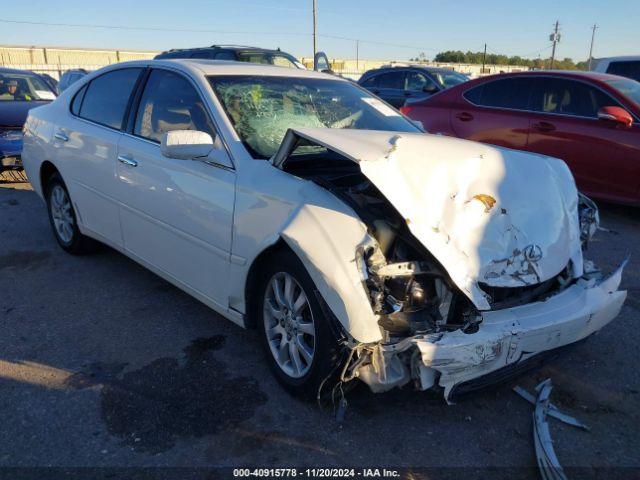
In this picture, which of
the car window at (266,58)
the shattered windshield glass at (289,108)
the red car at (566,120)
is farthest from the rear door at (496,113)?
the car window at (266,58)

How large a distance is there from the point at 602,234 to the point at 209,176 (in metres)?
4.37

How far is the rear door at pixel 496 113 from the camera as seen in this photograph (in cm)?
656

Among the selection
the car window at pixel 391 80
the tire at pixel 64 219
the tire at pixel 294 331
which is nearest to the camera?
the tire at pixel 294 331

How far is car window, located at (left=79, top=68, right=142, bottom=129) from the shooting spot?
160 inches

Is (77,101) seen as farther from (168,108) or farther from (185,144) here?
(185,144)

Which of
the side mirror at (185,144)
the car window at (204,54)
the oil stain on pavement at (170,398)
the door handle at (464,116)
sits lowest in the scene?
the oil stain on pavement at (170,398)

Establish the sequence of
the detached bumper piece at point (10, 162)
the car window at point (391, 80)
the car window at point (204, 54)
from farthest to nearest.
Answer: the car window at point (391, 80) < the car window at point (204, 54) < the detached bumper piece at point (10, 162)

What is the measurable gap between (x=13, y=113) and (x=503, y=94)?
22.3ft

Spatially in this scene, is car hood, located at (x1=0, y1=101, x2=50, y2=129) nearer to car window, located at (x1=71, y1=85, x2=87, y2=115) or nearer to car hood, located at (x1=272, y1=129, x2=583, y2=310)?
car window, located at (x1=71, y1=85, x2=87, y2=115)

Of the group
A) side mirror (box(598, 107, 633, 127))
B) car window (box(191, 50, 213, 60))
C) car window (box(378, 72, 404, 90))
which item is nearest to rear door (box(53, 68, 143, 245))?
side mirror (box(598, 107, 633, 127))

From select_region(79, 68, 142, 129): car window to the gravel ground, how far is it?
1437 millimetres

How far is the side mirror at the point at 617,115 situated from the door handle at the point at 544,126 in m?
0.57

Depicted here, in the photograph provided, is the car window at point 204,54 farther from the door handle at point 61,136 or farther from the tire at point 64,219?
the door handle at point 61,136

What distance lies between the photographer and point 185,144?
9.87 feet
